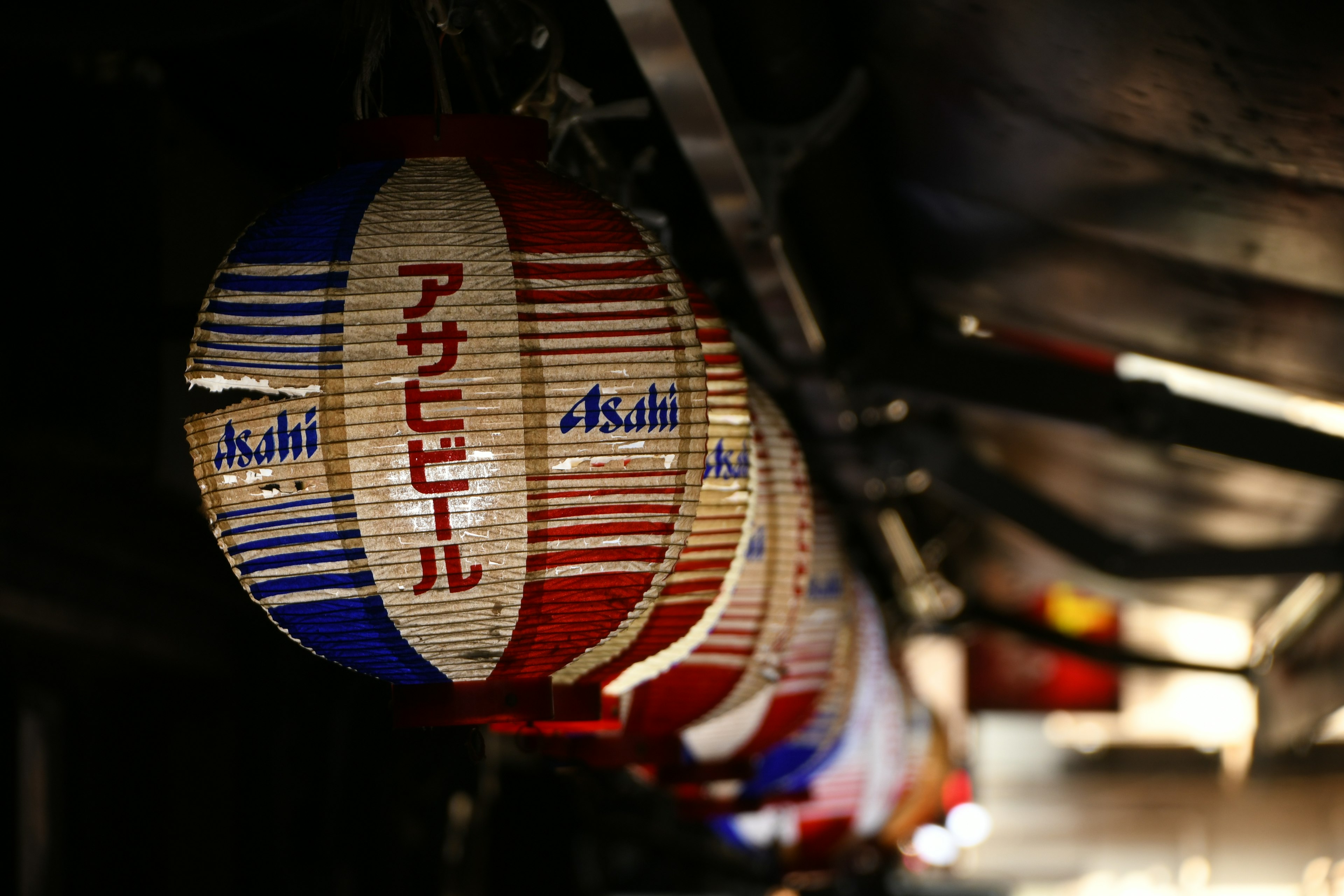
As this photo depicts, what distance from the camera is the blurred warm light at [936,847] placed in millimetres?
12492

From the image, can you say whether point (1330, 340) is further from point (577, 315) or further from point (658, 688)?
point (577, 315)

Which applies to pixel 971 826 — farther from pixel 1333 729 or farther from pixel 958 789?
pixel 1333 729

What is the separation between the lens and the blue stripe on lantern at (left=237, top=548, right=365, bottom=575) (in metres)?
1.57

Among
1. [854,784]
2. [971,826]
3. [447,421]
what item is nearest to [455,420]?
[447,421]

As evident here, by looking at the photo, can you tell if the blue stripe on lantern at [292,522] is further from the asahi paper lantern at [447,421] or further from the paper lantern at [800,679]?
the paper lantern at [800,679]

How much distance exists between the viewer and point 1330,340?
3842mm

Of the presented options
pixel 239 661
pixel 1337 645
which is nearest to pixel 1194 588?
pixel 1337 645

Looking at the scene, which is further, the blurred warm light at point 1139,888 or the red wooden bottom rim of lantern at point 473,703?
the blurred warm light at point 1139,888

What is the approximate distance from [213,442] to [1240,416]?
2.80m

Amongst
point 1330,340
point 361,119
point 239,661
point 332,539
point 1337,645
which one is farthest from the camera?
point 1337,645

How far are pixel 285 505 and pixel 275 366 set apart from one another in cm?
16

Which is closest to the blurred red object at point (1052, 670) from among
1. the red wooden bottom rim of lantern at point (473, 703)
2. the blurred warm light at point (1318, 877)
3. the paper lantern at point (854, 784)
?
the blurred warm light at point (1318, 877)

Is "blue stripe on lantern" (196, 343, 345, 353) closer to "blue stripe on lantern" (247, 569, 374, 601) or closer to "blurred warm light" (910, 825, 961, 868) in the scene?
"blue stripe on lantern" (247, 569, 374, 601)

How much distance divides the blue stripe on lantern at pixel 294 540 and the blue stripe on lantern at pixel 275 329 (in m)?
0.22
